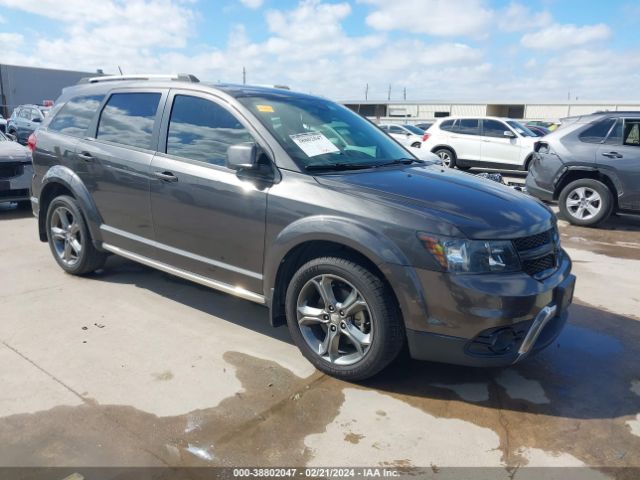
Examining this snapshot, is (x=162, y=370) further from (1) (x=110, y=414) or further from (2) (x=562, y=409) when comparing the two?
(2) (x=562, y=409)

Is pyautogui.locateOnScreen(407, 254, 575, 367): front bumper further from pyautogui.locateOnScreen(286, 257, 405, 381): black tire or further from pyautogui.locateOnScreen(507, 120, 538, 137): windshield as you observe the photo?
pyautogui.locateOnScreen(507, 120, 538, 137): windshield

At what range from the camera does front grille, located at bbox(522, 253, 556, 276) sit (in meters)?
3.13

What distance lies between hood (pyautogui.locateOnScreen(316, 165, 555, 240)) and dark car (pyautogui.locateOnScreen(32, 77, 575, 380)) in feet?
0.04

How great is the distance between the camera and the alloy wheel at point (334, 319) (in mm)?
3244

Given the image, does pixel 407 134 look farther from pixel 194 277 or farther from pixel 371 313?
pixel 371 313

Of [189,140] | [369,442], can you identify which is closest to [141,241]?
[189,140]

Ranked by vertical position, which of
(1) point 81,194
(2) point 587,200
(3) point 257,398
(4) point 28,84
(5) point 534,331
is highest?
(4) point 28,84

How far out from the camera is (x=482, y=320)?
2912 mm

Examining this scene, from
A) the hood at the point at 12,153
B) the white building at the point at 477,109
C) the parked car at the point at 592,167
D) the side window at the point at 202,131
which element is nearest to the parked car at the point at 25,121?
the hood at the point at 12,153

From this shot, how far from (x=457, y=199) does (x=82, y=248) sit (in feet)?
11.5

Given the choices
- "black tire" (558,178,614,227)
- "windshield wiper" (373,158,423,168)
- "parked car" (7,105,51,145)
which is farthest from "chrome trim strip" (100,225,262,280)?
"parked car" (7,105,51,145)

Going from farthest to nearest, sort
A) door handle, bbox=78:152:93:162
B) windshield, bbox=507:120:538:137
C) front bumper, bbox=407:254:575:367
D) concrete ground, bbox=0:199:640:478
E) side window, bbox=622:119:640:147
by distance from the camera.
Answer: windshield, bbox=507:120:538:137 < side window, bbox=622:119:640:147 < door handle, bbox=78:152:93:162 < front bumper, bbox=407:254:575:367 < concrete ground, bbox=0:199:640:478

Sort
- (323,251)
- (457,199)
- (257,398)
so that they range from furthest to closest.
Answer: (323,251)
(457,199)
(257,398)

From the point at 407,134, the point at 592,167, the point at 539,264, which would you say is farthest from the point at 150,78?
the point at 407,134
